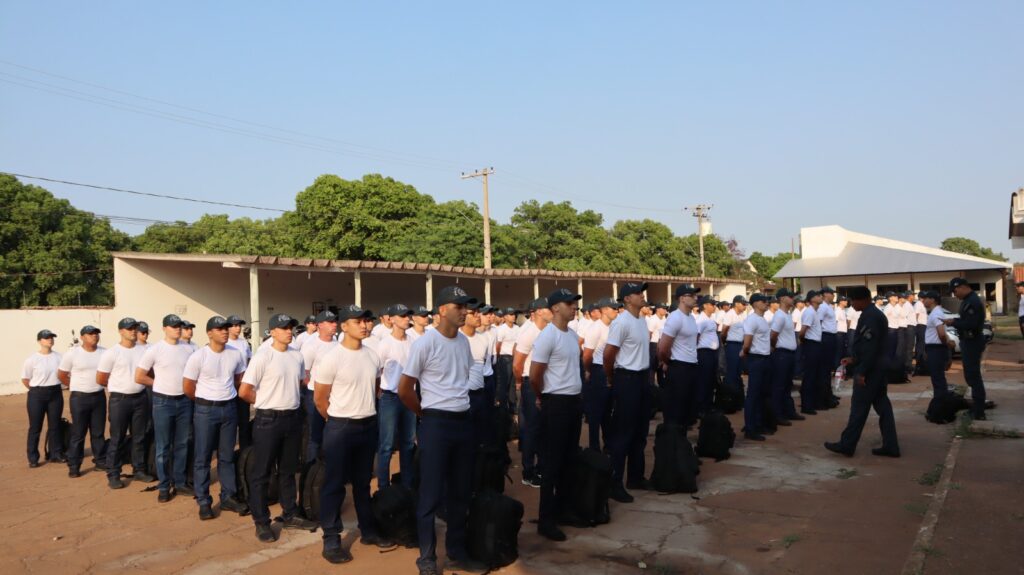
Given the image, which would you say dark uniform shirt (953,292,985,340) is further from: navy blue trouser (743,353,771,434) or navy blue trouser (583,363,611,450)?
navy blue trouser (583,363,611,450)

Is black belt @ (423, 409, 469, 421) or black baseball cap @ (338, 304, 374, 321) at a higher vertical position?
black baseball cap @ (338, 304, 374, 321)

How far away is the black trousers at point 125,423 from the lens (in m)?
7.92

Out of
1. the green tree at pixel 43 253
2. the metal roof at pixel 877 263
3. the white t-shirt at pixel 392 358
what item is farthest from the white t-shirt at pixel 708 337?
the green tree at pixel 43 253

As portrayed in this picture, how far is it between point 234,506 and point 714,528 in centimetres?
435

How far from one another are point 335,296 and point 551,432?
1900cm

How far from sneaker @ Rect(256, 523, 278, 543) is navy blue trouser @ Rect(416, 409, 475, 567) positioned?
165 centimetres

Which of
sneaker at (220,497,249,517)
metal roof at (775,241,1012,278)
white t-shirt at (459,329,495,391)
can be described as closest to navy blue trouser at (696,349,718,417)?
white t-shirt at (459,329,495,391)

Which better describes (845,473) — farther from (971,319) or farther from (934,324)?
(934,324)

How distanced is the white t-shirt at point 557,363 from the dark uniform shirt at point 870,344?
3.69 metres

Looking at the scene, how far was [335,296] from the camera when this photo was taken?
2370 cm

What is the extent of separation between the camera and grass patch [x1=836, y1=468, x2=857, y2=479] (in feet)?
23.1

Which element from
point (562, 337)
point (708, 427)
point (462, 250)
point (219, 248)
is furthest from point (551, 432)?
point (219, 248)

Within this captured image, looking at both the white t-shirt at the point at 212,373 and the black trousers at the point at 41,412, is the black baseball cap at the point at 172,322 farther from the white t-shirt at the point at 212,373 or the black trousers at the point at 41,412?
the black trousers at the point at 41,412

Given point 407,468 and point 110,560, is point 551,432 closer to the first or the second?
point 407,468
